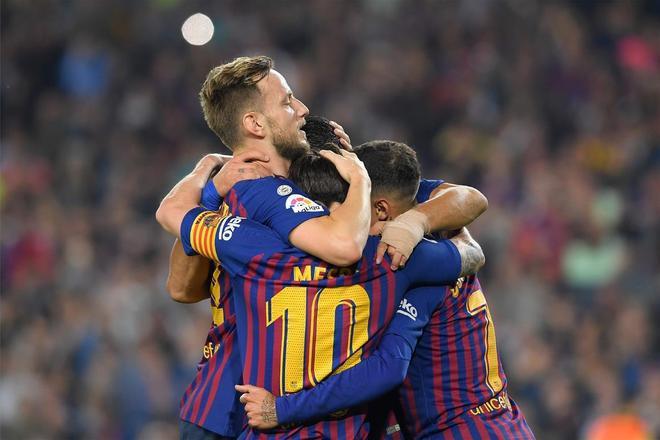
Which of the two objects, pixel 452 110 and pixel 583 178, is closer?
pixel 583 178

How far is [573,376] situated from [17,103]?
7028mm

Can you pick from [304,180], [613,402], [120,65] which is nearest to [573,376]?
[613,402]

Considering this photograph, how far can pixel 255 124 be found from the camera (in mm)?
3748

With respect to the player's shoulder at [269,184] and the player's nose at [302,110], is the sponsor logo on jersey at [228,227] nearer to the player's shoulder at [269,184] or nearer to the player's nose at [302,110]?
the player's shoulder at [269,184]

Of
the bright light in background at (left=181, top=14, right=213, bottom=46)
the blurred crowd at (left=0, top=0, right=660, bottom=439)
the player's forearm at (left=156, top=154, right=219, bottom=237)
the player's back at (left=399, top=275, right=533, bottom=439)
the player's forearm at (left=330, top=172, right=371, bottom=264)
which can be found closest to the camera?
the player's forearm at (left=330, top=172, right=371, bottom=264)

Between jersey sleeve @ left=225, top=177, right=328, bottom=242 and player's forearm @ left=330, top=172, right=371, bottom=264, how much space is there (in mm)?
78

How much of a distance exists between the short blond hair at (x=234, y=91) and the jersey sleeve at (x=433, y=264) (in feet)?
2.30

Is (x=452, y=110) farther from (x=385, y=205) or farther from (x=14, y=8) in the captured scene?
(x=385, y=205)

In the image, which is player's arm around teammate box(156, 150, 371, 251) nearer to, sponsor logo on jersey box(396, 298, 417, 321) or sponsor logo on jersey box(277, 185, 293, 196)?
sponsor logo on jersey box(277, 185, 293, 196)

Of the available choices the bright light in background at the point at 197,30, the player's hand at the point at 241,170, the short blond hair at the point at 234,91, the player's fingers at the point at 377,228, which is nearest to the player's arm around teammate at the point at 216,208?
the player's hand at the point at 241,170

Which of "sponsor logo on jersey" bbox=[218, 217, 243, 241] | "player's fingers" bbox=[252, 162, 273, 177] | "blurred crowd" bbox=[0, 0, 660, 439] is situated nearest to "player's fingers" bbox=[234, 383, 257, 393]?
"sponsor logo on jersey" bbox=[218, 217, 243, 241]

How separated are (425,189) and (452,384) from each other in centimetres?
69

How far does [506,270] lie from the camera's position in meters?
8.87

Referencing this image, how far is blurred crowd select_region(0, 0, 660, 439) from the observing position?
27.8ft
